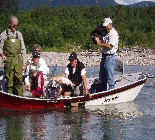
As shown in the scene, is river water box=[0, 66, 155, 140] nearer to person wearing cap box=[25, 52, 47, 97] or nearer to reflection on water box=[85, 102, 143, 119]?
reflection on water box=[85, 102, 143, 119]

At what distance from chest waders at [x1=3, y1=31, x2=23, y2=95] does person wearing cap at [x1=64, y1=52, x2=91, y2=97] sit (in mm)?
1090

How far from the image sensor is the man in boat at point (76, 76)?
12.9 metres

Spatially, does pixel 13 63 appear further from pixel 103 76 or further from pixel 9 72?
pixel 103 76

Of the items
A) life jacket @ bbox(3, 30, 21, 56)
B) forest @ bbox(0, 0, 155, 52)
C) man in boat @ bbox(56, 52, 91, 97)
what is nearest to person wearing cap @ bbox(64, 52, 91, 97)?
man in boat @ bbox(56, 52, 91, 97)

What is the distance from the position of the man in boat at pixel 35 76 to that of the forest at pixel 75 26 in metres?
36.3

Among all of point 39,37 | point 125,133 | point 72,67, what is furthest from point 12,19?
point 39,37

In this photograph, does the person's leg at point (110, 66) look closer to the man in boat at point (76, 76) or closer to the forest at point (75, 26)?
the man in boat at point (76, 76)

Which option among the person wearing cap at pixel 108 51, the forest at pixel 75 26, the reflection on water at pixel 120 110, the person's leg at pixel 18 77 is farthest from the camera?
the forest at pixel 75 26

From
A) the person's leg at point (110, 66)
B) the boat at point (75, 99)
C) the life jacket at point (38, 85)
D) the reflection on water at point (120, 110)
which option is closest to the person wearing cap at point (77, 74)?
the boat at point (75, 99)

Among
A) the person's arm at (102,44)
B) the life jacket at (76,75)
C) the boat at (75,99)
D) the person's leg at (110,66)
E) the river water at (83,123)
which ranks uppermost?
the person's arm at (102,44)

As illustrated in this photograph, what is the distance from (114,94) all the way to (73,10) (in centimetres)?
7834

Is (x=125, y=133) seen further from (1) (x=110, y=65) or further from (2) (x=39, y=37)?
(2) (x=39, y=37)

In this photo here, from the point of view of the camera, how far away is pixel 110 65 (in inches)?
532

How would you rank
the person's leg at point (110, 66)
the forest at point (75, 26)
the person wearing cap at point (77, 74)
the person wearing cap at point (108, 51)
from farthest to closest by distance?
the forest at point (75, 26), the person's leg at point (110, 66), the person wearing cap at point (108, 51), the person wearing cap at point (77, 74)
